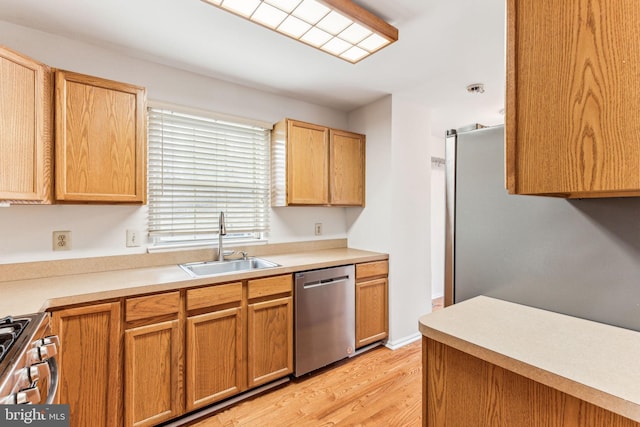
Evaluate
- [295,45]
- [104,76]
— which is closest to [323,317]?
[295,45]

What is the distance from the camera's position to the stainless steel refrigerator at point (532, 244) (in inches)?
37.4

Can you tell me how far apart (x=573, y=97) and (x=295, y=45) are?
1668 millimetres

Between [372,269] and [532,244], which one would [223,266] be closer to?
[372,269]

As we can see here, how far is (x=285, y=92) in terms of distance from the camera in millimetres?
2682

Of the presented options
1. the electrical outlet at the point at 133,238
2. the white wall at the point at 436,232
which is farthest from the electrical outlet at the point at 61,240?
the white wall at the point at 436,232

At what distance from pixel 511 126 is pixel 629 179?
0.27 m

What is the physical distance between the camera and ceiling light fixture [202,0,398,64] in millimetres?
1412

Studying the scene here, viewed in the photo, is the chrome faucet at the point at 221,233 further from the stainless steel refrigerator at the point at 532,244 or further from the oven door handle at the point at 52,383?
the stainless steel refrigerator at the point at 532,244

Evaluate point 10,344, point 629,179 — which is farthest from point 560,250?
point 10,344

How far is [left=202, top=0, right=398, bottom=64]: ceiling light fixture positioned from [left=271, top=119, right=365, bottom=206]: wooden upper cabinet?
836mm

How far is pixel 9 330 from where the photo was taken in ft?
3.34

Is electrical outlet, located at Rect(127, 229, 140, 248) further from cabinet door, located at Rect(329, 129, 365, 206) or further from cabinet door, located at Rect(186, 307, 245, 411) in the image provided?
cabinet door, located at Rect(329, 129, 365, 206)

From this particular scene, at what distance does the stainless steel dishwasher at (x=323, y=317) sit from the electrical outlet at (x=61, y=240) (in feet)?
4.96

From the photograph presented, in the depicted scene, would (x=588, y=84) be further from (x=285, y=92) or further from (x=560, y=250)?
(x=285, y=92)
